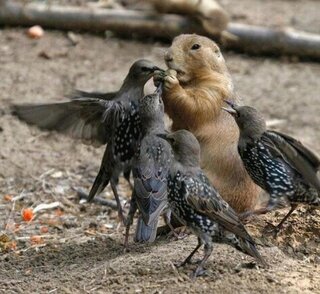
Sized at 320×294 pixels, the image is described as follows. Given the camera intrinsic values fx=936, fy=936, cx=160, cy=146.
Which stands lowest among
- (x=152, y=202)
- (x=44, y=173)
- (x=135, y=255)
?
(x=44, y=173)

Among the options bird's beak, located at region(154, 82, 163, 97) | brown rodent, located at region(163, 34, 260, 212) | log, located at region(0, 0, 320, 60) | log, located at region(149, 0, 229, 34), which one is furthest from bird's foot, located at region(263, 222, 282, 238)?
log, located at region(0, 0, 320, 60)

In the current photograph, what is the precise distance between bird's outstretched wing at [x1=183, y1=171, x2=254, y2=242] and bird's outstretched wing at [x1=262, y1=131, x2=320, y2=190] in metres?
0.64

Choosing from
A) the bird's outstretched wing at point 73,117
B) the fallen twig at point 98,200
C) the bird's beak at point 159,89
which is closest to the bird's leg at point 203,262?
the bird's beak at point 159,89

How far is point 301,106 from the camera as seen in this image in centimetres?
1129

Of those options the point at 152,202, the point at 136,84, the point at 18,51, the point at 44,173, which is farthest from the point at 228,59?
the point at 152,202

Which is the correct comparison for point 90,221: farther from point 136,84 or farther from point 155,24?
point 155,24

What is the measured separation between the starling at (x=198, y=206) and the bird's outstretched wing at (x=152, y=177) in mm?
343

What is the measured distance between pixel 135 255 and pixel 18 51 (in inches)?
240

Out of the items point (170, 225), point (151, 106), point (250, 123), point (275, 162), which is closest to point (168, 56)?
point (151, 106)

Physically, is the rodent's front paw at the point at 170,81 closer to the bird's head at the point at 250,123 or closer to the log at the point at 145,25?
the bird's head at the point at 250,123

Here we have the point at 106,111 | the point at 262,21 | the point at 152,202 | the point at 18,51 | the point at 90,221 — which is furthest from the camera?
the point at 262,21

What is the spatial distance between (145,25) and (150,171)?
6214mm

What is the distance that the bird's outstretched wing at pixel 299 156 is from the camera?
20.7ft

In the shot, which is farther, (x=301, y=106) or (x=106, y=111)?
(x=301, y=106)
